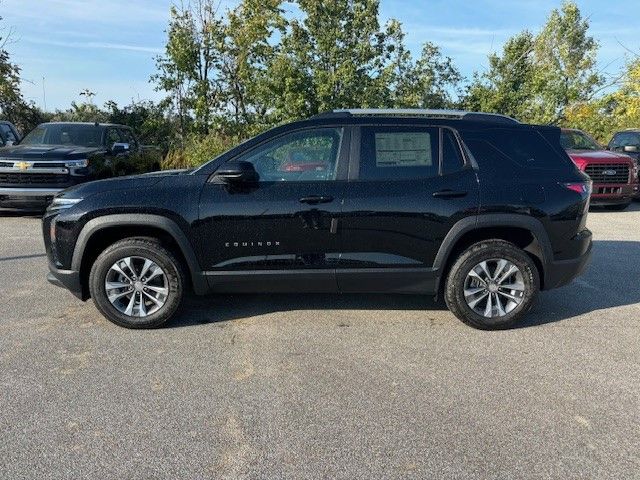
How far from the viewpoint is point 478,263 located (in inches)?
181

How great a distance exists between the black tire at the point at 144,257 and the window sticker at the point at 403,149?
1935 millimetres

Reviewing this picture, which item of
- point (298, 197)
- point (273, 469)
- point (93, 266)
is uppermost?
point (298, 197)

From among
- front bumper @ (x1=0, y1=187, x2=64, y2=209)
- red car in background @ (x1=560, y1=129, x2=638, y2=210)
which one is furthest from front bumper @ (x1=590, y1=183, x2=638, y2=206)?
front bumper @ (x1=0, y1=187, x2=64, y2=209)

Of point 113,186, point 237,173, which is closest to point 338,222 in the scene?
point 237,173

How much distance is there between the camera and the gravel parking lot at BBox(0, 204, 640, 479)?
279 cm

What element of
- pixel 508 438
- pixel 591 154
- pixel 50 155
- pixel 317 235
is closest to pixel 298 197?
pixel 317 235

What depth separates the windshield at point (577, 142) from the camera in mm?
12820

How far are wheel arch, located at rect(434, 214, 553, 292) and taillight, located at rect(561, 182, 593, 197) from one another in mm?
425

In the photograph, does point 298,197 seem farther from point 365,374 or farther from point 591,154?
point 591,154

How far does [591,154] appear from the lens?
11.8 meters

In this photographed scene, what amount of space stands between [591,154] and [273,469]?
1141cm

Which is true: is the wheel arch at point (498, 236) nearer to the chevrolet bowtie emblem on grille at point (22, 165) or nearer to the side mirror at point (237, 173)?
the side mirror at point (237, 173)

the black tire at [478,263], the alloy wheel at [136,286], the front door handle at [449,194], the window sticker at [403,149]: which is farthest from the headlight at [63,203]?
the black tire at [478,263]

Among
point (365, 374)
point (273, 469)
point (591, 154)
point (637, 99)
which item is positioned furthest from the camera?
point (637, 99)
